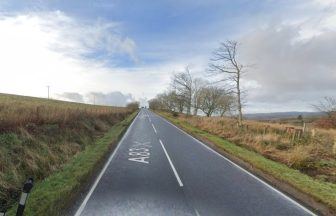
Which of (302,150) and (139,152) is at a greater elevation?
(302,150)

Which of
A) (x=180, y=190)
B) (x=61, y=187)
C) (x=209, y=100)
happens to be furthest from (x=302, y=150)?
(x=209, y=100)

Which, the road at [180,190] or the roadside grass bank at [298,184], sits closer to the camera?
the road at [180,190]

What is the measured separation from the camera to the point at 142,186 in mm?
9570

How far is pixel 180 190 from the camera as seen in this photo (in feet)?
→ 30.1

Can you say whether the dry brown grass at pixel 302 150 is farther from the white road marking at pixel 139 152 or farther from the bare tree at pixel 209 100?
the bare tree at pixel 209 100

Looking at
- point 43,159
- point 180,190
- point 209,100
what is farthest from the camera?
point 209,100

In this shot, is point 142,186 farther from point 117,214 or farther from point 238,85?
point 238,85

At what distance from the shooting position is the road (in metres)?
7.47

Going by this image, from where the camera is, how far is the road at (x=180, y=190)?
24.5 ft

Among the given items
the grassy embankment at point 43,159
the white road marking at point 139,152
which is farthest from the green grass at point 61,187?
the white road marking at point 139,152

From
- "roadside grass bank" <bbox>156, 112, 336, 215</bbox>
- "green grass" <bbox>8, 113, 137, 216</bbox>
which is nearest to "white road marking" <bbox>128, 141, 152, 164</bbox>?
"green grass" <bbox>8, 113, 137, 216</bbox>

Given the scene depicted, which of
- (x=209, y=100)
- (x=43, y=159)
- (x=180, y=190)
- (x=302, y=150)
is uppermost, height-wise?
(x=209, y=100)

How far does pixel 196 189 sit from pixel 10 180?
513cm

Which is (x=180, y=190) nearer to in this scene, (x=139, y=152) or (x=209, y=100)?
(x=139, y=152)
